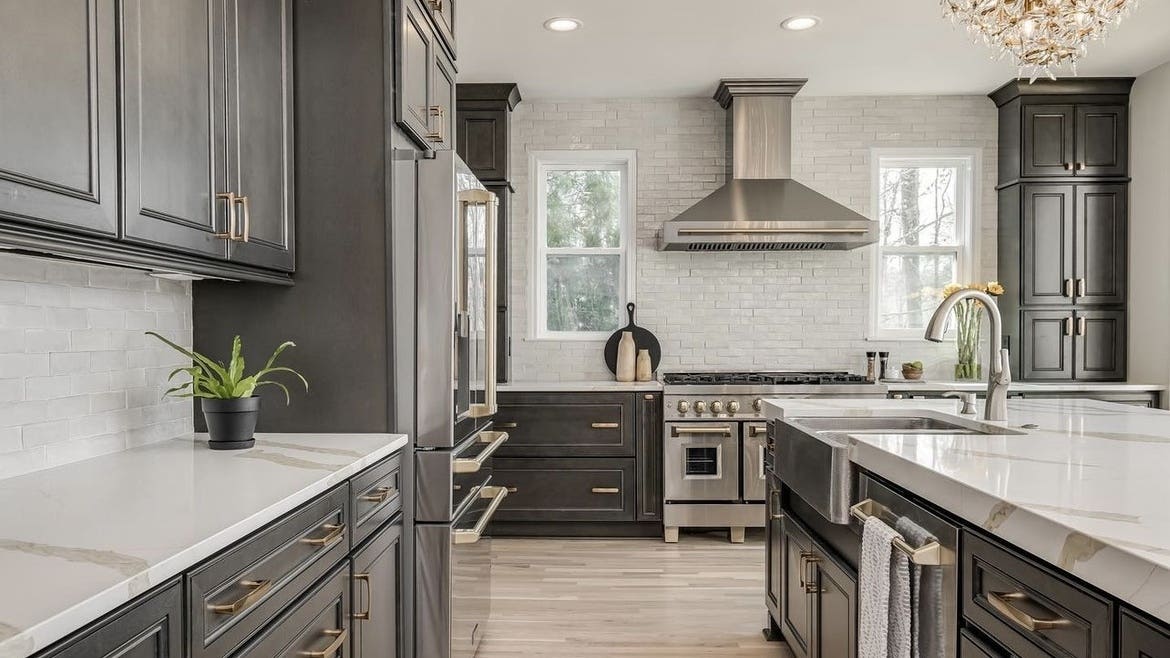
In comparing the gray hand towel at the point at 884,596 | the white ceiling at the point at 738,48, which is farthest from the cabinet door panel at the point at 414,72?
the gray hand towel at the point at 884,596

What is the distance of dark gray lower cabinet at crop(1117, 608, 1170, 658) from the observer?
87cm

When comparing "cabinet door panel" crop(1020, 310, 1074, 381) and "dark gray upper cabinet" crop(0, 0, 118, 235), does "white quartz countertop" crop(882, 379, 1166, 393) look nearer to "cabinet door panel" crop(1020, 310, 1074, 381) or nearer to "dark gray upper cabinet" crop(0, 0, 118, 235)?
"cabinet door panel" crop(1020, 310, 1074, 381)

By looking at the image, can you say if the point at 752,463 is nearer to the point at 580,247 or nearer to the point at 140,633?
the point at 580,247

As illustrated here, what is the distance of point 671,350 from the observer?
4.77 metres

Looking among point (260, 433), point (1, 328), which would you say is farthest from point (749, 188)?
point (1, 328)

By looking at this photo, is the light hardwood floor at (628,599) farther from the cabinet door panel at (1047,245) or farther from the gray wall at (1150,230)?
the gray wall at (1150,230)

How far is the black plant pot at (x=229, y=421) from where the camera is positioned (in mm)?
1898

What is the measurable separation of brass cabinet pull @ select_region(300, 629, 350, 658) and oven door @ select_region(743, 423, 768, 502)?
280 centimetres

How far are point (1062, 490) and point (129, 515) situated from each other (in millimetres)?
1601

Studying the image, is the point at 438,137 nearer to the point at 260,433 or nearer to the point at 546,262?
the point at 260,433

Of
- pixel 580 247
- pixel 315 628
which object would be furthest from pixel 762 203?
pixel 315 628

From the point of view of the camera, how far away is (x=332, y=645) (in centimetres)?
164

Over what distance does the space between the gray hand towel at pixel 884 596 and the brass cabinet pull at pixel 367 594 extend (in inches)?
47.6

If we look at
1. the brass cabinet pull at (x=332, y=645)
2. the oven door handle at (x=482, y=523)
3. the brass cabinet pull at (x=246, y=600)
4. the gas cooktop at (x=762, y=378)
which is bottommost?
the brass cabinet pull at (x=332, y=645)
